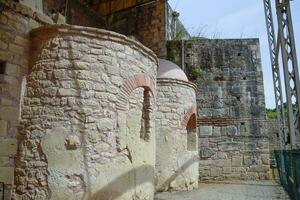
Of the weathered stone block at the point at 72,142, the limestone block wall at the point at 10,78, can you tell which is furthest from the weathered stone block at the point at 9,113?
the weathered stone block at the point at 72,142

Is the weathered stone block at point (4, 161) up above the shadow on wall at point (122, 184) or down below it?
above

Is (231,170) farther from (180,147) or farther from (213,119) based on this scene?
(180,147)

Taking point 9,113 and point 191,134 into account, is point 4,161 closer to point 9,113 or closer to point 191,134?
point 9,113

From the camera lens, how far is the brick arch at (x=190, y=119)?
848 cm

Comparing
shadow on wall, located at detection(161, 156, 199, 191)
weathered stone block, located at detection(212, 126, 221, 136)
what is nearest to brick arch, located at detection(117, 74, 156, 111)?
shadow on wall, located at detection(161, 156, 199, 191)

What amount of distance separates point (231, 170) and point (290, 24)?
592cm

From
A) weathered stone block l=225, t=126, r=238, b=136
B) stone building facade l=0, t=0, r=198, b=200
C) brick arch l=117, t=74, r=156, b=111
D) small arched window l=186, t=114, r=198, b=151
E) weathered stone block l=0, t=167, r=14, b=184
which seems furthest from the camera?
weathered stone block l=225, t=126, r=238, b=136

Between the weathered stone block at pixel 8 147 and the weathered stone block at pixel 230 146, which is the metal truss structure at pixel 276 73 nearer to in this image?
the weathered stone block at pixel 230 146

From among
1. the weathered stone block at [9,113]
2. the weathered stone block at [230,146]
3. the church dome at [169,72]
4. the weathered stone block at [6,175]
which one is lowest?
the weathered stone block at [6,175]

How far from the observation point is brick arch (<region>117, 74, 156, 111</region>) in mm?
5414

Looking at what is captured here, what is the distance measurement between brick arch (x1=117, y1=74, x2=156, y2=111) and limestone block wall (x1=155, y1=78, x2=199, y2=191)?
2.06m

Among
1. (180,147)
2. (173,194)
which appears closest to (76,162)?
(173,194)

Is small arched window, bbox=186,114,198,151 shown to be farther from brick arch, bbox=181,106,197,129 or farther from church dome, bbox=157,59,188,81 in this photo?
church dome, bbox=157,59,188,81

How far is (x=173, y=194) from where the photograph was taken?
7426mm
